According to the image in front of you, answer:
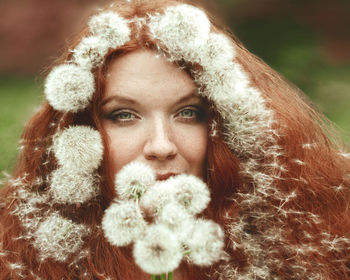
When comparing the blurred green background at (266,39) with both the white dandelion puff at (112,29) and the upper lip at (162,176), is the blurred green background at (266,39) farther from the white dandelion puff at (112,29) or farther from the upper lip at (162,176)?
the upper lip at (162,176)

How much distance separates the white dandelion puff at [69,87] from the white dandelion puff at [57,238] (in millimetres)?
428

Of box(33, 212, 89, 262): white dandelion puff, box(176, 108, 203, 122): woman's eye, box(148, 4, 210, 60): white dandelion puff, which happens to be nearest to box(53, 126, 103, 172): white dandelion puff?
box(33, 212, 89, 262): white dandelion puff

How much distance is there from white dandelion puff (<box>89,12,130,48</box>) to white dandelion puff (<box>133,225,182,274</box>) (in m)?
0.77

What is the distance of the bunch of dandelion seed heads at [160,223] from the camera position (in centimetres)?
124

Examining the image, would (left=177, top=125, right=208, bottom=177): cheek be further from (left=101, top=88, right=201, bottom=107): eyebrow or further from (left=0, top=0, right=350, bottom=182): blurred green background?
(left=0, top=0, right=350, bottom=182): blurred green background

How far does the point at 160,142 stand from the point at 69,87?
397 mm

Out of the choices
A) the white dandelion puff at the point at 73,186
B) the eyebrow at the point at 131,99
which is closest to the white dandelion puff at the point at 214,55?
the eyebrow at the point at 131,99

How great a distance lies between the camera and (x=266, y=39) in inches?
201

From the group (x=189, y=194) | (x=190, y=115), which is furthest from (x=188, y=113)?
(x=189, y=194)

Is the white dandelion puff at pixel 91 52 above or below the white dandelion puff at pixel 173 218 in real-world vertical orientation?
above

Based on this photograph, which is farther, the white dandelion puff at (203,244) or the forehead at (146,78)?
the forehead at (146,78)

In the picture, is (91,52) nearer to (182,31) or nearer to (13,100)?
Result: (182,31)

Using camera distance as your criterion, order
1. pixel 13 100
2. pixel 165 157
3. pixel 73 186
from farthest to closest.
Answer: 1. pixel 13 100
2. pixel 73 186
3. pixel 165 157

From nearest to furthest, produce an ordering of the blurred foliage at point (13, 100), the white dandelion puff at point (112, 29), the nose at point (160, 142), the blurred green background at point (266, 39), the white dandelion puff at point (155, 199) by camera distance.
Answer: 1. the white dandelion puff at point (155, 199)
2. the nose at point (160, 142)
3. the white dandelion puff at point (112, 29)
4. the blurred foliage at point (13, 100)
5. the blurred green background at point (266, 39)
